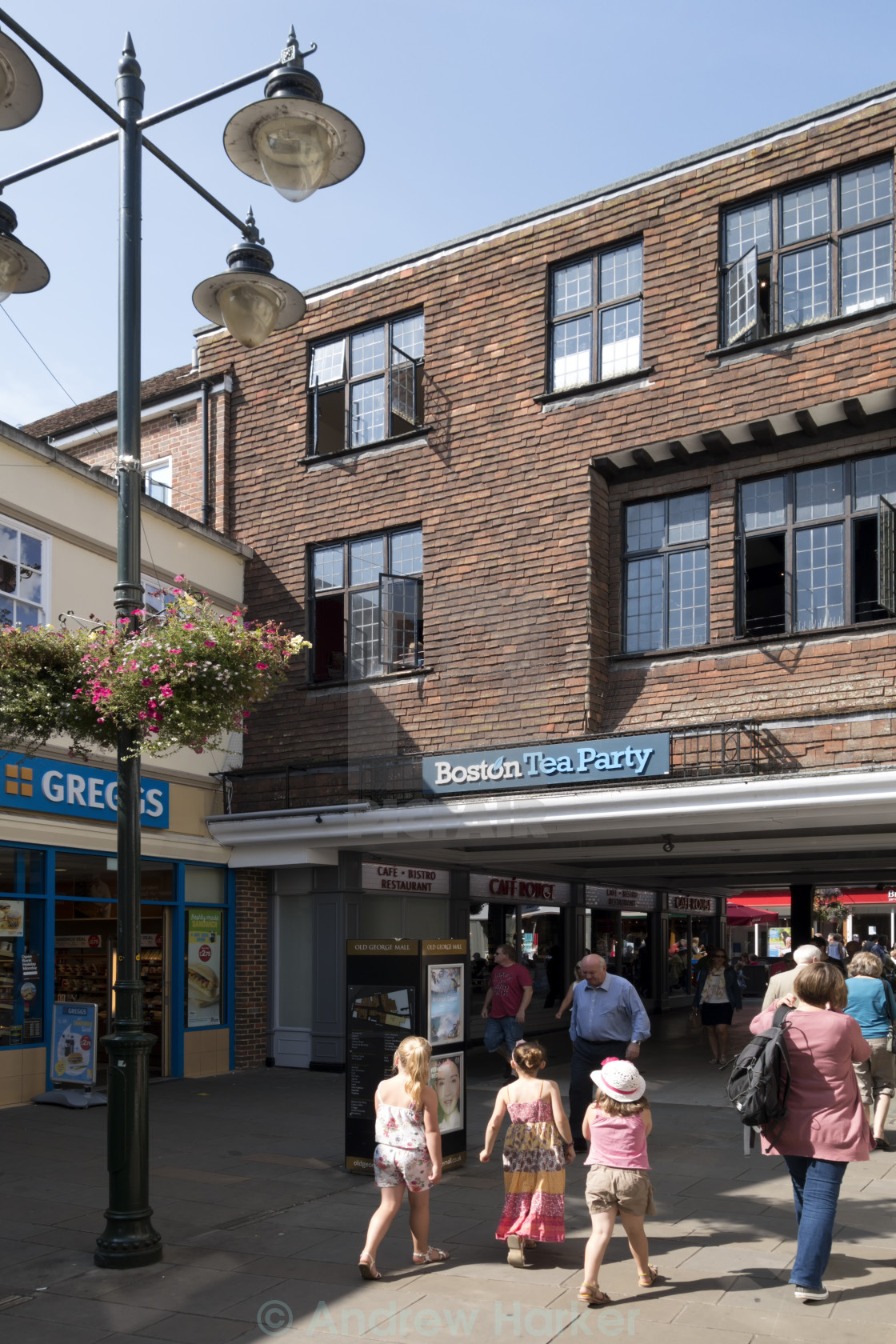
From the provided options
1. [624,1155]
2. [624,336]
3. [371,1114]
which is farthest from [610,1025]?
[624,336]

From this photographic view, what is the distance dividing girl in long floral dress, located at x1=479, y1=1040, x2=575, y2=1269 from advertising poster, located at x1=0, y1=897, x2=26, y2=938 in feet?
25.2

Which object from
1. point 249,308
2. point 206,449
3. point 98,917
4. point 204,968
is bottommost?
point 204,968

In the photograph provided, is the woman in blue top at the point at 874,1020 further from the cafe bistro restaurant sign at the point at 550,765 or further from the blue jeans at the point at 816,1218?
the blue jeans at the point at 816,1218

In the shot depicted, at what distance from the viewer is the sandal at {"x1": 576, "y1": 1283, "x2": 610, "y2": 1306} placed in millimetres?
6367

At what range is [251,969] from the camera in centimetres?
1675

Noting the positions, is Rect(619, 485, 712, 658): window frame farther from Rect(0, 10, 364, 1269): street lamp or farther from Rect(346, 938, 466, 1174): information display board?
Rect(0, 10, 364, 1269): street lamp

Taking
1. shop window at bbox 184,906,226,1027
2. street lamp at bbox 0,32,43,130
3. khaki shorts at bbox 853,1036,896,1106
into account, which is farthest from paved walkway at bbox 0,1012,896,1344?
street lamp at bbox 0,32,43,130

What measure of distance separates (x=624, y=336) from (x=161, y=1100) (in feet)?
33.7

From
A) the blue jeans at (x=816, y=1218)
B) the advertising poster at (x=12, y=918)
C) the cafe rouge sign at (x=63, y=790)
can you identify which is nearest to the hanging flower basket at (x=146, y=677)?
the blue jeans at (x=816, y=1218)

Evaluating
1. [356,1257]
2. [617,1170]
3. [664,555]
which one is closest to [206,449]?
[664,555]

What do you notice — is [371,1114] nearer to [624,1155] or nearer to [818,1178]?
[624,1155]

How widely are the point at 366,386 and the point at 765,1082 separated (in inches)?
502

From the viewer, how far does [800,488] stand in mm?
13766

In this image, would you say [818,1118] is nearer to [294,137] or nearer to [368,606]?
[294,137]
